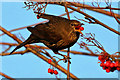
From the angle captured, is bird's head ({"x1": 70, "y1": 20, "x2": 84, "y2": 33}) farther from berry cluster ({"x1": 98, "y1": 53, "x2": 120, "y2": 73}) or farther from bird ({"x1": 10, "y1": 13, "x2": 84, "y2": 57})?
berry cluster ({"x1": 98, "y1": 53, "x2": 120, "y2": 73})

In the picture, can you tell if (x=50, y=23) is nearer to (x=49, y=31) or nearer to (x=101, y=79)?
(x=49, y=31)

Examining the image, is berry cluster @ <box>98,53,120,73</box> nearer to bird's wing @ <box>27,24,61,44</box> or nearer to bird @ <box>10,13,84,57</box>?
bird @ <box>10,13,84,57</box>

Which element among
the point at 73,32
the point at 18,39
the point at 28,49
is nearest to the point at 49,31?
the point at 73,32

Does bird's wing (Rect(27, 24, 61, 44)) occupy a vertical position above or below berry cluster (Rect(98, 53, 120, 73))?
above

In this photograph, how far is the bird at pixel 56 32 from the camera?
1.52 m

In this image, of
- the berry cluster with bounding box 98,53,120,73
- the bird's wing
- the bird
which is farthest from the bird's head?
the berry cluster with bounding box 98,53,120,73

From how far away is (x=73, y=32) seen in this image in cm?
160

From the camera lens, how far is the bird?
1516 mm

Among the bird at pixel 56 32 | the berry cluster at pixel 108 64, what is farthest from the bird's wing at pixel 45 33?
the berry cluster at pixel 108 64

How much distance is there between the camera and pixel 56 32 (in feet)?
4.99

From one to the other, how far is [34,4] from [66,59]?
1.79 feet

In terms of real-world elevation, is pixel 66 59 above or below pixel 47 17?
below

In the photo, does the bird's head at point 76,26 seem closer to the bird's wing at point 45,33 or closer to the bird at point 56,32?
the bird at point 56,32

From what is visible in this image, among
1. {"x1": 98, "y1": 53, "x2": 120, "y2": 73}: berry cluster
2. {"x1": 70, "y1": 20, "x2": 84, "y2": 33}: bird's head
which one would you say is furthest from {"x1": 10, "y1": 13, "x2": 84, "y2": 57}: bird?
{"x1": 98, "y1": 53, "x2": 120, "y2": 73}: berry cluster
